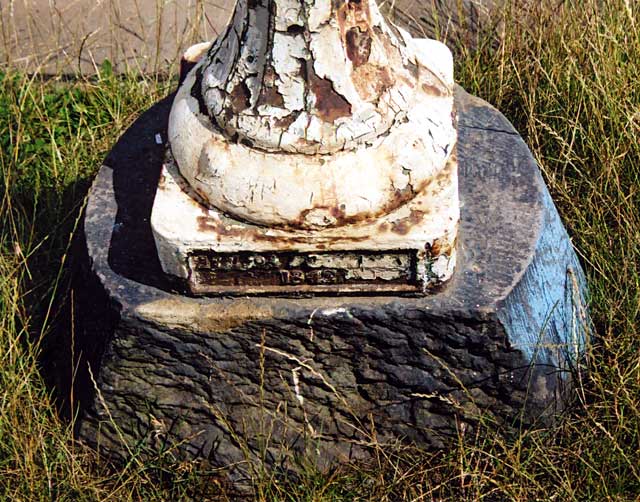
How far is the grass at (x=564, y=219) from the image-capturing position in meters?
2.77

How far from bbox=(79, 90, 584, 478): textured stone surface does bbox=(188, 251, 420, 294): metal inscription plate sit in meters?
0.04

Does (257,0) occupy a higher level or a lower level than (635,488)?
higher

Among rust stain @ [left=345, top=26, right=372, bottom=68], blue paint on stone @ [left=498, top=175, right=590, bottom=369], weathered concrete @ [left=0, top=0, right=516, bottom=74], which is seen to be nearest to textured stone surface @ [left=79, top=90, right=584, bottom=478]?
blue paint on stone @ [left=498, top=175, right=590, bottom=369]

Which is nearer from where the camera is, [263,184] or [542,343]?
[263,184]

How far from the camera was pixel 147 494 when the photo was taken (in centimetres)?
283

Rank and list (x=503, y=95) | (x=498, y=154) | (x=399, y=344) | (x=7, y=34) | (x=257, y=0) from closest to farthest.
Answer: (x=257, y=0) < (x=399, y=344) < (x=498, y=154) < (x=503, y=95) < (x=7, y=34)

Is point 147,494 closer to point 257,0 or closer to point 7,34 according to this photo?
point 257,0

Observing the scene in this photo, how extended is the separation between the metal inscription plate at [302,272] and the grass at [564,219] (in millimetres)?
476

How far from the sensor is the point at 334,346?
8.77 ft

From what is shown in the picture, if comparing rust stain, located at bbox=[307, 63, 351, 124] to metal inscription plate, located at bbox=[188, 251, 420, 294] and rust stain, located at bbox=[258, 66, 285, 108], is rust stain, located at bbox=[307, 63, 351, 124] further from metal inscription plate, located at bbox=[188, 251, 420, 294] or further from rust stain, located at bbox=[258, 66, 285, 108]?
metal inscription plate, located at bbox=[188, 251, 420, 294]

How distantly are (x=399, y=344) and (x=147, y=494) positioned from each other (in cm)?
79

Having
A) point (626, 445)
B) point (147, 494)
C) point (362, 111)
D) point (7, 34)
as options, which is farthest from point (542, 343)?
point (7, 34)

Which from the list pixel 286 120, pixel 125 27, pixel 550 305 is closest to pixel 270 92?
pixel 286 120

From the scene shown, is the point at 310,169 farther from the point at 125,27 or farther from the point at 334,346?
the point at 125,27
